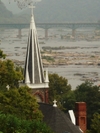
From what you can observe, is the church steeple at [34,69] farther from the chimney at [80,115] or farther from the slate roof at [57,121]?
the slate roof at [57,121]

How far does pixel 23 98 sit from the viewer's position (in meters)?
16.8

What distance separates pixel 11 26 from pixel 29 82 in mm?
132893

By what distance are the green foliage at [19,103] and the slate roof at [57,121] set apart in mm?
1663

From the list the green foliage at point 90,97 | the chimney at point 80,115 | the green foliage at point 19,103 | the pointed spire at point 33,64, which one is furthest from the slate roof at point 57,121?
the green foliage at point 90,97

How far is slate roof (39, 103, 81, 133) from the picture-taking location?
18.5 metres

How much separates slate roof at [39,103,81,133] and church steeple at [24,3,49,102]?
3259 millimetres

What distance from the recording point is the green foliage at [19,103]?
16359 mm

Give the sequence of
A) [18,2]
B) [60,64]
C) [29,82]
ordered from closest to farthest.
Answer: [18,2]
[29,82]
[60,64]

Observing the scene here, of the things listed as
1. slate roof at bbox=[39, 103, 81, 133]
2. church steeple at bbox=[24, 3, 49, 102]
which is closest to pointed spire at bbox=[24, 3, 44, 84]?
church steeple at bbox=[24, 3, 49, 102]

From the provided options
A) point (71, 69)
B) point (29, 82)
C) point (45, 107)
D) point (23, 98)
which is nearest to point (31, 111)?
point (23, 98)

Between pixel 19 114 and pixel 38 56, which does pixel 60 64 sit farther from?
pixel 19 114

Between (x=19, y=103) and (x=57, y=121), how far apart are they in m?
2.74

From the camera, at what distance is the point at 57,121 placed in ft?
62.7

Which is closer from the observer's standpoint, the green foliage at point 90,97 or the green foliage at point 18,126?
the green foliage at point 18,126
